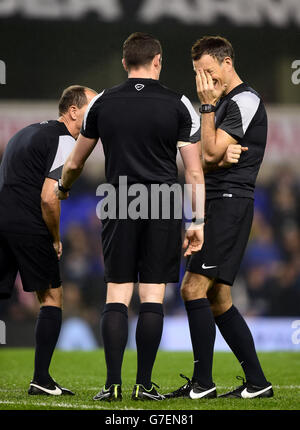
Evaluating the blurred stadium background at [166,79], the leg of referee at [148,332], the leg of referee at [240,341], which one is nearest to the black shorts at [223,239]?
the leg of referee at [240,341]

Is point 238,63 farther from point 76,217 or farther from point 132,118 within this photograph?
point 132,118

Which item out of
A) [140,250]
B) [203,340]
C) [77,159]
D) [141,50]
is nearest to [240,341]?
[203,340]

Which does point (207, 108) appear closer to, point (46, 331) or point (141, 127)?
point (141, 127)

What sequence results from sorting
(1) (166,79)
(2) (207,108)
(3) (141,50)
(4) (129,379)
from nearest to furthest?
(3) (141,50) < (2) (207,108) < (4) (129,379) < (1) (166,79)

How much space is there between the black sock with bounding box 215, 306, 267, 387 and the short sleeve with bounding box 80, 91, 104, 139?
1.33m

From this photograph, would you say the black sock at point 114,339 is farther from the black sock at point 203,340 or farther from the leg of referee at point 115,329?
the black sock at point 203,340

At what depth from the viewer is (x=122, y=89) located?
4.67 meters

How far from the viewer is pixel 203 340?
4.85 meters

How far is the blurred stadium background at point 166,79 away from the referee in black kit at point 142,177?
7.99 m

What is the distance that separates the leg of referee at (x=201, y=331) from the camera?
4844mm

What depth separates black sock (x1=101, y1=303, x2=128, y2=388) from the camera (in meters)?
4.46

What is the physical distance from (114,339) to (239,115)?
1.52 meters
